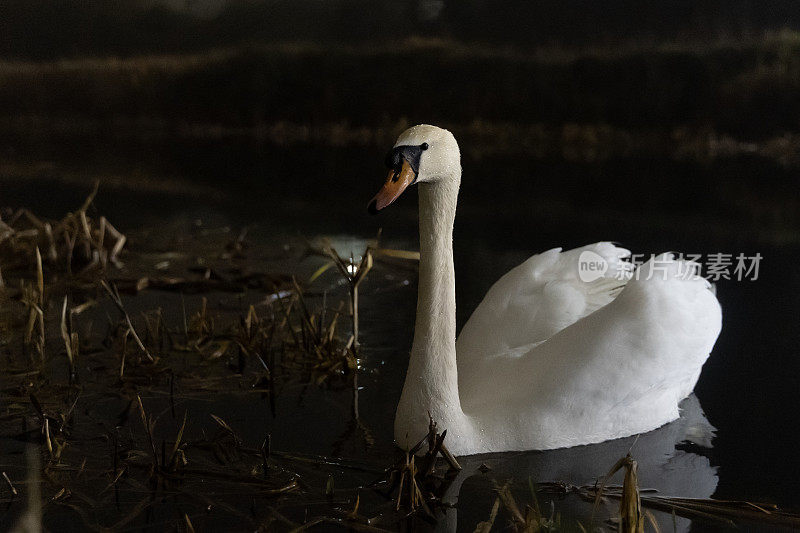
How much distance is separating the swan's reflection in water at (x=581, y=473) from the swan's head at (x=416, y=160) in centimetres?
75

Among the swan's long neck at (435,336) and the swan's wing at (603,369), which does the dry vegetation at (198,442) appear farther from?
the swan's wing at (603,369)

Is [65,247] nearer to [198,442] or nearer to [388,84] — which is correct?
[198,442]

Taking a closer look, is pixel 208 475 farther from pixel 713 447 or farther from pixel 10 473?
pixel 713 447

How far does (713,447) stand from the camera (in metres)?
2.81

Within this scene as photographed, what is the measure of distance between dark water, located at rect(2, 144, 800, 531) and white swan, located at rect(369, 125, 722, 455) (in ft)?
0.32

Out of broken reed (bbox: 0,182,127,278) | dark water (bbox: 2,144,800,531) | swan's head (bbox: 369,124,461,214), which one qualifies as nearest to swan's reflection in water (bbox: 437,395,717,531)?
dark water (bbox: 2,144,800,531)

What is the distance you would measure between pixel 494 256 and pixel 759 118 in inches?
294

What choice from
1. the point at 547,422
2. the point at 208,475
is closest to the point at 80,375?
the point at 208,475

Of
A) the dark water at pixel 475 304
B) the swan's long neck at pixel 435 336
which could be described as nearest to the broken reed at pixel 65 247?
the dark water at pixel 475 304

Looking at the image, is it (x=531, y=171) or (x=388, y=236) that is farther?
(x=531, y=171)

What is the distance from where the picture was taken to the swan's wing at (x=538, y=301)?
295cm

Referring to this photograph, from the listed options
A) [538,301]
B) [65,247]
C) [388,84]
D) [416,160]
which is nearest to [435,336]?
[416,160]

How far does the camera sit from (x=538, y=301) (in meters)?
3.02

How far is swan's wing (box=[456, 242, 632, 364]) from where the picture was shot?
295cm
